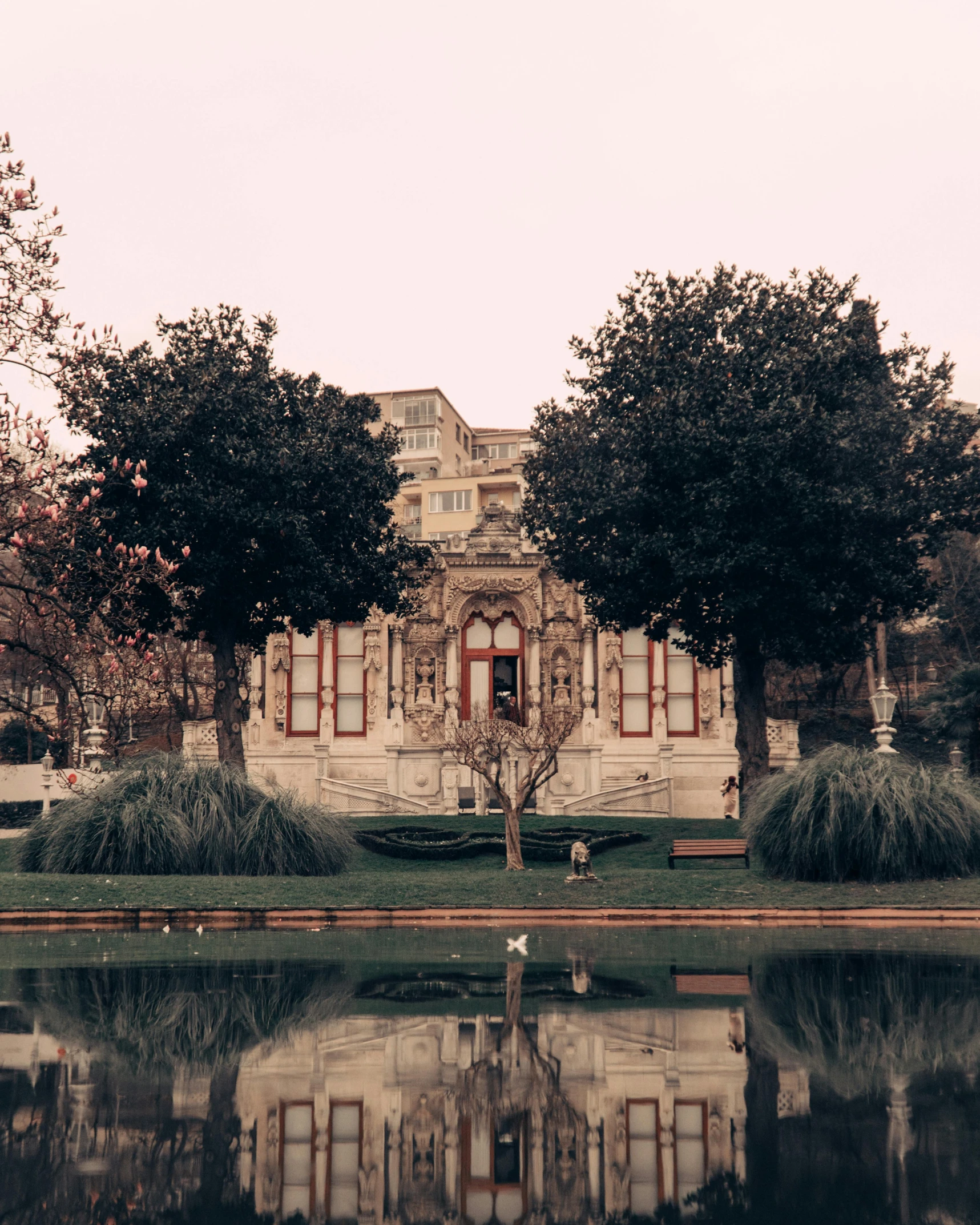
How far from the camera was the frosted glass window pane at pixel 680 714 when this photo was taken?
3956 centimetres

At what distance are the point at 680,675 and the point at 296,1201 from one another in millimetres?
35956

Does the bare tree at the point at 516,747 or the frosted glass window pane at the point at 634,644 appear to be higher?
the frosted glass window pane at the point at 634,644

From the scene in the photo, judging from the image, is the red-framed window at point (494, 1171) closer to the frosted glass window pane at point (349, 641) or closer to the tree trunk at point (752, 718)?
the tree trunk at point (752, 718)

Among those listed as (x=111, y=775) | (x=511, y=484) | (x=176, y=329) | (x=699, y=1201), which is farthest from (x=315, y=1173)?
(x=511, y=484)

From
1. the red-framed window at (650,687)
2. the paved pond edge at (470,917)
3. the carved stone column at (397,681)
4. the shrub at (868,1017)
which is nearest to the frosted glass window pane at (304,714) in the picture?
the carved stone column at (397,681)

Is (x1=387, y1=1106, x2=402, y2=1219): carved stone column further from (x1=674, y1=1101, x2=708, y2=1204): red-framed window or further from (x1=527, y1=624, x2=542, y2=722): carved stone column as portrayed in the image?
(x1=527, y1=624, x2=542, y2=722): carved stone column

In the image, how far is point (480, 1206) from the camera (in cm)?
452

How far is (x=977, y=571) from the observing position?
52.8 m

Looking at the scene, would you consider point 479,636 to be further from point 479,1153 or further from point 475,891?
point 479,1153

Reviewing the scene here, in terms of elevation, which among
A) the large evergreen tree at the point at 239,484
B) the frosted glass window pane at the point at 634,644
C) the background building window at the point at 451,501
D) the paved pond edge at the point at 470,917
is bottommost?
the paved pond edge at the point at 470,917

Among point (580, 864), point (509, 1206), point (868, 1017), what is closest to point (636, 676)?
point (580, 864)

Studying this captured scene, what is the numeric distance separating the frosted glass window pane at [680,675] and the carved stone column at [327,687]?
11.3 m

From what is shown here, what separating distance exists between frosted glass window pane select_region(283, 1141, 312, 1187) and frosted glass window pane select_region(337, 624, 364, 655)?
3560 cm

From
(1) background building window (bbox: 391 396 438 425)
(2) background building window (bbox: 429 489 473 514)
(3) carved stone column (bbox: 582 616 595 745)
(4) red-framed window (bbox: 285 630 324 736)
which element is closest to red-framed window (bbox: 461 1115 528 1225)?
(3) carved stone column (bbox: 582 616 595 745)
